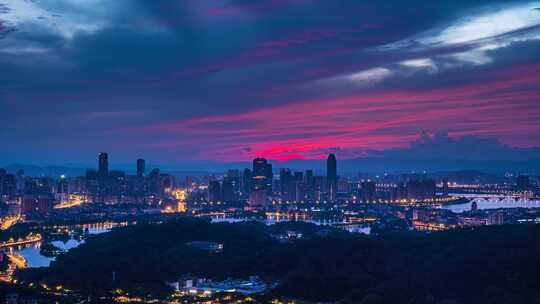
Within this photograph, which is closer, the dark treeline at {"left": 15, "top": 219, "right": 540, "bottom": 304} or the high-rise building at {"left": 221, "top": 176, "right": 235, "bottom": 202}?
the dark treeline at {"left": 15, "top": 219, "right": 540, "bottom": 304}

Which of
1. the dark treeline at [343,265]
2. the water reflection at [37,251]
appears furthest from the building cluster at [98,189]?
the dark treeline at [343,265]

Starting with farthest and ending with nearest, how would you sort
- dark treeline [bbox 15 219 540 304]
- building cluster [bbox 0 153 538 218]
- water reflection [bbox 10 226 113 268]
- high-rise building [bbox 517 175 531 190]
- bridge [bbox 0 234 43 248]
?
high-rise building [bbox 517 175 531 190], building cluster [bbox 0 153 538 218], bridge [bbox 0 234 43 248], water reflection [bbox 10 226 113 268], dark treeline [bbox 15 219 540 304]

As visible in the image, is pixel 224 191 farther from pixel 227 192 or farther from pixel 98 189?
pixel 98 189

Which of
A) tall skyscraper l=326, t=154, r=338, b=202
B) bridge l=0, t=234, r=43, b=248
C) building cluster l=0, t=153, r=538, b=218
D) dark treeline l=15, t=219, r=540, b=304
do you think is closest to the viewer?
dark treeline l=15, t=219, r=540, b=304

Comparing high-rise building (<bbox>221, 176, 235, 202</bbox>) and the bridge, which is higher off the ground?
high-rise building (<bbox>221, 176, 235, 202</bbox>)

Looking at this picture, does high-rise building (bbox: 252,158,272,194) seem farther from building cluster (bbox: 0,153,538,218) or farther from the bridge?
the bridge

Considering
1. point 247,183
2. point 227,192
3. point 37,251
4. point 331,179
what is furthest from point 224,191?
point 37,251

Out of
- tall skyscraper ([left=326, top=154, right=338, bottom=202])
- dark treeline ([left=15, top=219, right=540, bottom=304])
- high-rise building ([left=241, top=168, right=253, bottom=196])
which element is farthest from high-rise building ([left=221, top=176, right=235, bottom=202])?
dark treeline ([left=15, top=219, right=540, bottom=304])

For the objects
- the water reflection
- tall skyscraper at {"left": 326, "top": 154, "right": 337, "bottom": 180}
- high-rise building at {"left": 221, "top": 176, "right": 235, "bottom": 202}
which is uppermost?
tall skyscraper at {"left": 326, "top": 154, "right": 337, "bottom": 180}
